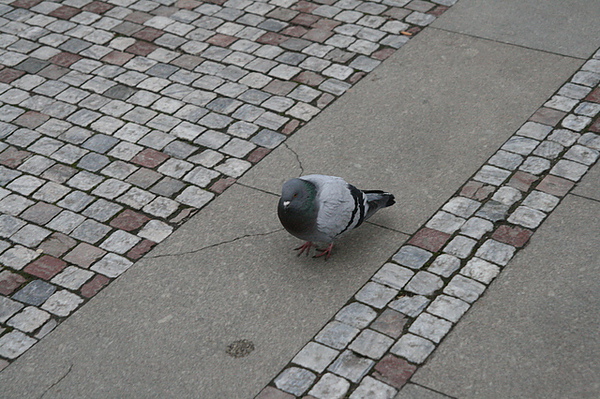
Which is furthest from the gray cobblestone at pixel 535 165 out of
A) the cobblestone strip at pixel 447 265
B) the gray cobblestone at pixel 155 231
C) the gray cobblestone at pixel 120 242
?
the gray cobblestone at pixel 120 242

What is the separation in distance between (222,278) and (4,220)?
1.88m

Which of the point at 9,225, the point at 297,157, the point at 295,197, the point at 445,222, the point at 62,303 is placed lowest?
the point at 445,222

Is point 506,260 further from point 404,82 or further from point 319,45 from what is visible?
point 319,45

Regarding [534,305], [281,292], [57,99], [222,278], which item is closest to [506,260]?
[534,305]

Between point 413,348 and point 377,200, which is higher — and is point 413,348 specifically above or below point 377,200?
below

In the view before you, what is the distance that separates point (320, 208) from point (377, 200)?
541 mm

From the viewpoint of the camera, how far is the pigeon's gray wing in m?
5.29

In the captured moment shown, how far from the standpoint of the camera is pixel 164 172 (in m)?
6.50

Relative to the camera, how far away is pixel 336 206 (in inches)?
209

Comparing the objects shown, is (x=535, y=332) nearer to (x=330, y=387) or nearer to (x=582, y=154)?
(x=330, y=387)

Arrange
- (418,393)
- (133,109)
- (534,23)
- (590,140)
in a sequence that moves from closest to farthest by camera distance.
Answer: (418,393), (590,140), (133,109), (534,23)

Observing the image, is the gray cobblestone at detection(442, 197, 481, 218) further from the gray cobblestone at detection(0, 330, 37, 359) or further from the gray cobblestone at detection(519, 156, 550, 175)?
the gray cobblestone at detection(0, 330, 37, 359)

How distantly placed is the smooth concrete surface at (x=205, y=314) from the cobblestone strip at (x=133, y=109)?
21 centimetres

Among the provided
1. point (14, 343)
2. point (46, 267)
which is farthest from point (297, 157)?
point (14, 343)
